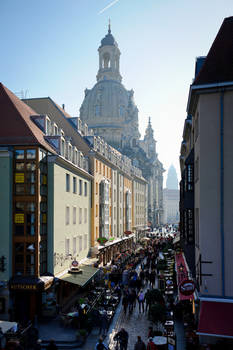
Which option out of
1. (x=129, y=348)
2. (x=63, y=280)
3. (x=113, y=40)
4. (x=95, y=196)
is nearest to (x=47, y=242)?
(x=63, y=280)

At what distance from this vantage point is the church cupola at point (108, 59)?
437ft

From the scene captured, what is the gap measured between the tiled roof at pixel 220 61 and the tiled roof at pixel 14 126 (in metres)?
11.4

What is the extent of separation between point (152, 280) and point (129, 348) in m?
14.0

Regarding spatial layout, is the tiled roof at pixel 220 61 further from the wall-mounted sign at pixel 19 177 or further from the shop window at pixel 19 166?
the wall-mounted sign at pixel 19 177

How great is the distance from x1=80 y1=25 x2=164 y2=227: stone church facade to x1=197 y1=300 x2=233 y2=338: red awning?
3891 inches

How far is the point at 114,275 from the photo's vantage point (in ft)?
111

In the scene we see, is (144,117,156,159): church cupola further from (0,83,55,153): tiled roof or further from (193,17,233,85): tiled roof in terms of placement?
(193,17,233,85): tiled roof

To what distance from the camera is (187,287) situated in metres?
16.6

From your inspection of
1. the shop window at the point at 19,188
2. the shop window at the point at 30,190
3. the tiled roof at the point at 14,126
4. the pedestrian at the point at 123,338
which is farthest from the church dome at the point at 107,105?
the pedestrian at the point at 123,338

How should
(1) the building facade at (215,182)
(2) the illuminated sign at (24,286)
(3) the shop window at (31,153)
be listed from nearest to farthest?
(1) the building facade at (215,182)
(2) the illuminated sign at (24,286)
(3) the shop window at (31,153)

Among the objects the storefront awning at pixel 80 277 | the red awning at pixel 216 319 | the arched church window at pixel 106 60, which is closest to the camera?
the red awning at pixel 216 319

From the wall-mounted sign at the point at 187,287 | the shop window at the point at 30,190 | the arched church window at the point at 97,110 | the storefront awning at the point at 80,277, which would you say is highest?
the arched church window at the point at 97,110

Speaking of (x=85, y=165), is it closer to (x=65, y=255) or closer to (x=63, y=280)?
(x=65, y=255)

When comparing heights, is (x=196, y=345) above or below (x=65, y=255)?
below
